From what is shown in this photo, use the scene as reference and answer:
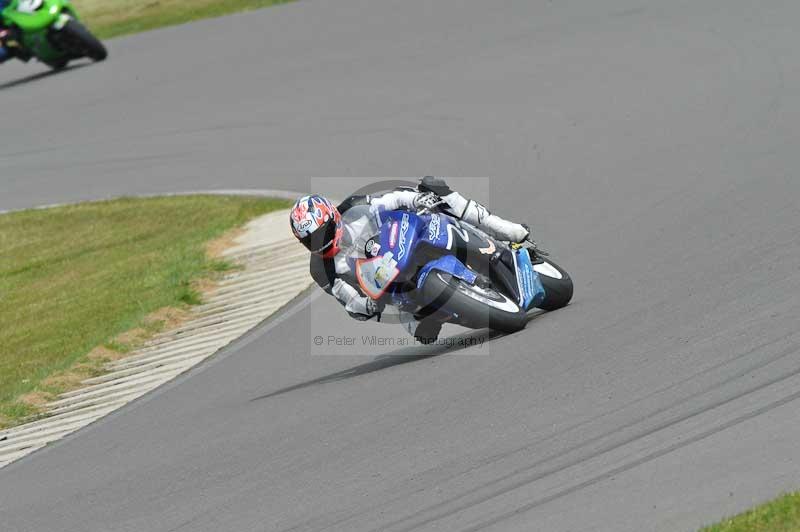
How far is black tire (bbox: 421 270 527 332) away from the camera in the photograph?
30.0 feet

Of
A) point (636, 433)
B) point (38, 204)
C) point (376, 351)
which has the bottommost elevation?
point (38, 204)

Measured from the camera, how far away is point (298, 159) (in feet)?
56.2

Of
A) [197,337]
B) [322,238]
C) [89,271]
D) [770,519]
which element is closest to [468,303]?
[322,238]

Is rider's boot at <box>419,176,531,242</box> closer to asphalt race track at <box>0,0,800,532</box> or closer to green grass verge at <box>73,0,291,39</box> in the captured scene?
asphalt race track at <box>0,0,800,532</box>

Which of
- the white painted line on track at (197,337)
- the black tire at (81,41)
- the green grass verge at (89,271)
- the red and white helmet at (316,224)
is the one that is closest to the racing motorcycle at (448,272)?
the red and white helmet at (316,224)

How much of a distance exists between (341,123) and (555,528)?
12.3 meters

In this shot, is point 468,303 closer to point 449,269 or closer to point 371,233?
point 449,269

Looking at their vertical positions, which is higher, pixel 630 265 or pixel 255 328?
pixel 630 265

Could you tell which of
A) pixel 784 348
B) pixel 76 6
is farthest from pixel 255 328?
pixel 76 6

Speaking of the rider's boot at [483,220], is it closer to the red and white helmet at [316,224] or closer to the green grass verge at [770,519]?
the red and white helmet at [316,224]

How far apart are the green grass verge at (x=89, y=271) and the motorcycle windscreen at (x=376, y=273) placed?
3.48 meters

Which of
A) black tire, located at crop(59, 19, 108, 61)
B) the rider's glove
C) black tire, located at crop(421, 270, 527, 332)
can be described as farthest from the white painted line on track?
black tire, located at crop(59, 19, 108, 61)

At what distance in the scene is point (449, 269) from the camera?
929cm

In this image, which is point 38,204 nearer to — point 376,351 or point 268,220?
point 268,220
